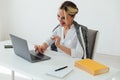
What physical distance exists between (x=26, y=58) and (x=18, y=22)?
2827 mm

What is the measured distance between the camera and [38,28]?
4277 mm

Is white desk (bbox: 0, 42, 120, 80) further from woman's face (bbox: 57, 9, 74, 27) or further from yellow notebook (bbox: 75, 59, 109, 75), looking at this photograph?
woman's face (bbox: 57, 9, 74, 27)

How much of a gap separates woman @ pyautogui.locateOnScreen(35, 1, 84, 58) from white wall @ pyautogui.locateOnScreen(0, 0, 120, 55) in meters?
1.66

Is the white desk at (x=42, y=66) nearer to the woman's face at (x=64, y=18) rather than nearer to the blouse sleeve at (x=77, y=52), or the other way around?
the blouse sleeve at (x=77, y=52)

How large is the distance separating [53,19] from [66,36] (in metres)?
2.01

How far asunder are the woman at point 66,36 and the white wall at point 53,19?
1657mm

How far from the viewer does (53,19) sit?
13.4ft

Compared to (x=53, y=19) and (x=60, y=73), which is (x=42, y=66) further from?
(x=53, y=19)

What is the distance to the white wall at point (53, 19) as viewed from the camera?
11.9 feet

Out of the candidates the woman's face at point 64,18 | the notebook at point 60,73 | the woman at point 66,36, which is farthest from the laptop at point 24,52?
the woman's face at point 64,18

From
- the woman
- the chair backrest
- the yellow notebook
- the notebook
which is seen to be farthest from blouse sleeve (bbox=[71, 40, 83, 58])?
the notebook

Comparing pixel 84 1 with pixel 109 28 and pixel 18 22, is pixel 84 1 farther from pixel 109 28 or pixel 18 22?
pixel 18 22

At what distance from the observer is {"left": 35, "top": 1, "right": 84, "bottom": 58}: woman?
196 cm

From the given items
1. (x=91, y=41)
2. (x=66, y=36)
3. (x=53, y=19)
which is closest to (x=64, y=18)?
(x=66, y=36)
